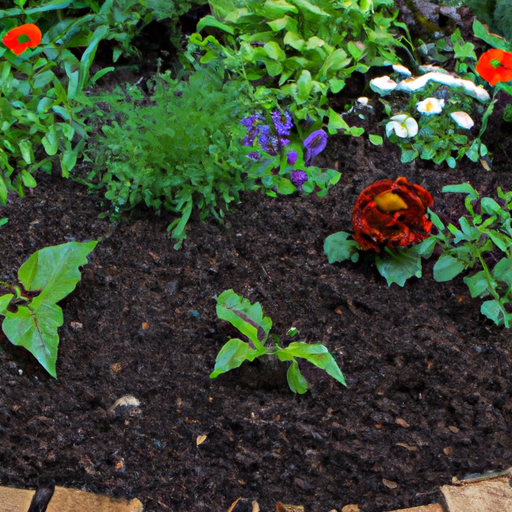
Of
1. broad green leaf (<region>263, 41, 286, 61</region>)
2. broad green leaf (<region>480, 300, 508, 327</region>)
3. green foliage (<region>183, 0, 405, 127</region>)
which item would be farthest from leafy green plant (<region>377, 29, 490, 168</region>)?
broad green leaf (<region>480, 300, 508, 327</region>)

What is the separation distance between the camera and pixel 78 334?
178 centimetres

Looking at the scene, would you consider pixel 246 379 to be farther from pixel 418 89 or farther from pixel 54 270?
pixel 418 89

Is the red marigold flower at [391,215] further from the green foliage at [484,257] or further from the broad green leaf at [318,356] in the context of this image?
the broad green leaf at [318,356]

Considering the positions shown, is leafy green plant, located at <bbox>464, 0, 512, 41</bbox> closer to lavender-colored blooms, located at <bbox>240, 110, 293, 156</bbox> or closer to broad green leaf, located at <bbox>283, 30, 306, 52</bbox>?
broad green leaf, located at <bbox>283, 30, 306, 52</bbox>

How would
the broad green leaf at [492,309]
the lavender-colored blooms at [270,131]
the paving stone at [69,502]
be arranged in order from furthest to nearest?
the lavender-colored blooms at [270,131]
the broad green leaf at [492,309]
the paving stone at [69,502]

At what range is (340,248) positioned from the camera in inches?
77.5

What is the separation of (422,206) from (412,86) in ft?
2.42

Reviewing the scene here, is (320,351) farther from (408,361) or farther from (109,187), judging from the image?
(109,187)

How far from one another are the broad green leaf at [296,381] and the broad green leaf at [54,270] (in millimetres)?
713

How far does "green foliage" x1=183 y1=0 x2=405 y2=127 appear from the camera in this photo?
7.59 feet

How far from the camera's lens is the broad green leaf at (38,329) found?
1639 millimetres

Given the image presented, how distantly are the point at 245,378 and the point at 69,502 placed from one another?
1.88 ft

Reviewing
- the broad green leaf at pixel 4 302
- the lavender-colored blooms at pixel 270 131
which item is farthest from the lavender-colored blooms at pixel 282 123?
the broad green leaf at pixel 4 302

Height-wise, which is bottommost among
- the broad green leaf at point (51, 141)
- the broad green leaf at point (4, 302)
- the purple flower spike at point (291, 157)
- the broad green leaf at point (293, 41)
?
the broad green leaf at point (4, 302)
